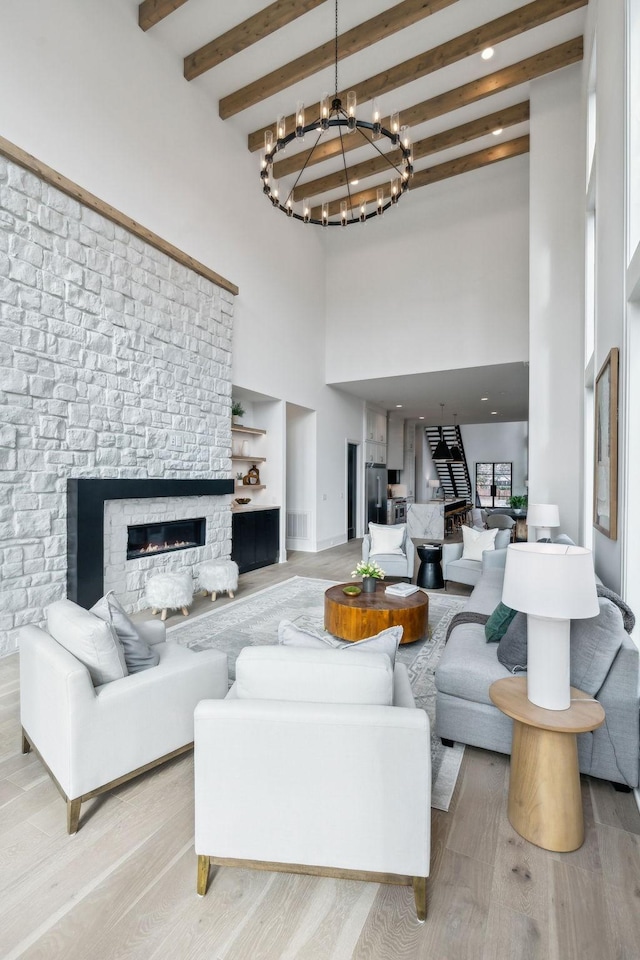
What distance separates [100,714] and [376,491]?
9.60m

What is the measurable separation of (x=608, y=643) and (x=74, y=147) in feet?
17.8

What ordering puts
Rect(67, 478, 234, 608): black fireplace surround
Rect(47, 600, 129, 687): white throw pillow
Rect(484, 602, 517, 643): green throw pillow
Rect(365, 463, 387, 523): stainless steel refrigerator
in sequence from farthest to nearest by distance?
Rect(365, 463, 387, 523): stainless steel refrigerator → Rect(67, 478, 234, 608): black fireplace surround → Rect(484, 602, 517, 643): green throw pillow → Rect(47, 600, 129, 687): white throw pillow

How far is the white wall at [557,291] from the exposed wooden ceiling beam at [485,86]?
0.29 meters

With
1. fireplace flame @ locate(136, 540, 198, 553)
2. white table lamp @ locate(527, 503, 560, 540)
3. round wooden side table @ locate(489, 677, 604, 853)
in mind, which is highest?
white table lamp @ locate(527, 503, 560, 540)

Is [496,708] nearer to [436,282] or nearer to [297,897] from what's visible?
[297,897]

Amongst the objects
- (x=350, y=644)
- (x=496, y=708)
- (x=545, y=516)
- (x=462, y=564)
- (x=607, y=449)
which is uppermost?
(x=607, y=449)

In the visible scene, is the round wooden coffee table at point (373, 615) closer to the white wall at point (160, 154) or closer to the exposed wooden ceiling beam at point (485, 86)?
the white wall at point (160, 154)

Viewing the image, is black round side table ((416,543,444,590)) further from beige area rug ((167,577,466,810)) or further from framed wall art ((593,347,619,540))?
framed wall art ((593,347,619,540))

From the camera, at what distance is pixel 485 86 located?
5289 mm

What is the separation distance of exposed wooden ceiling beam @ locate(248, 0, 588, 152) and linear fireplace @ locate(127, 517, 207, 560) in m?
5.27

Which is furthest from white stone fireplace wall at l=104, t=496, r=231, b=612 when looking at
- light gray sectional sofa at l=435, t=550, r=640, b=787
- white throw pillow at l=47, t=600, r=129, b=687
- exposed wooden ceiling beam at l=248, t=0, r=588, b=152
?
exposed wooden ceiling beam at l=248, t=0, r=588, b=152

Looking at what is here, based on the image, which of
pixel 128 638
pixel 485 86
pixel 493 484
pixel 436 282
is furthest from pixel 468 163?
pixel 493 484

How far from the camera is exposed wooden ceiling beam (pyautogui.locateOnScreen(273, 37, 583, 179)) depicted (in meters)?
4.91

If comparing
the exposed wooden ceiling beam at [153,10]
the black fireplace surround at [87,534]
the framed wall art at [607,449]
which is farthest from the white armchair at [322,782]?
the exposed wooden ceiling beam at [153,10]
